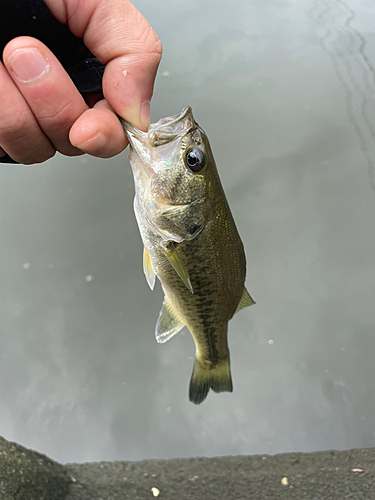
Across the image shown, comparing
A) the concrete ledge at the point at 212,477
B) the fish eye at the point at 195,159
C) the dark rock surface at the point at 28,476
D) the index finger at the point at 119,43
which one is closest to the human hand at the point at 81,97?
the index finger at the point at 119,43

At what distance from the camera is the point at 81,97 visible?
0.77m

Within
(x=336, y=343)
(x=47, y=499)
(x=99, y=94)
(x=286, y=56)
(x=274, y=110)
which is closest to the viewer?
(x=99, y=94)

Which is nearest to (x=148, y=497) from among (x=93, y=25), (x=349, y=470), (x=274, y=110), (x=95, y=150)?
(x=349, y=470)

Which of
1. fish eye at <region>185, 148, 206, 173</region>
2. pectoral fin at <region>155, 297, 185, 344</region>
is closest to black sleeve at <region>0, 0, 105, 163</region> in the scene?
fish eye at <region>185, 148, 206, 173</region>

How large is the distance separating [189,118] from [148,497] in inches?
79.4

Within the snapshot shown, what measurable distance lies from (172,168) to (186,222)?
0.54ft

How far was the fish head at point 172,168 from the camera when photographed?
889 millimetres

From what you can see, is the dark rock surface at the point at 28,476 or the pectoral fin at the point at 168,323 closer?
the pectoral fin at the point at 168,323

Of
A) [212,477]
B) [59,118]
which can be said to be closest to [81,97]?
[59,118]

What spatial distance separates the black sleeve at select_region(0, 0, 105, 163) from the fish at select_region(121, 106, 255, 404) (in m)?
0.15

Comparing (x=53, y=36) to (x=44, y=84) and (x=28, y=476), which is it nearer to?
(x=44, y=84)

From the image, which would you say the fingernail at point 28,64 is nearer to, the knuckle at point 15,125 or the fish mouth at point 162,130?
the knuckle at point 15,125

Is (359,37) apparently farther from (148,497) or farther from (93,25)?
(148,497)

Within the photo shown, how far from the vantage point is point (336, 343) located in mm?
2252
